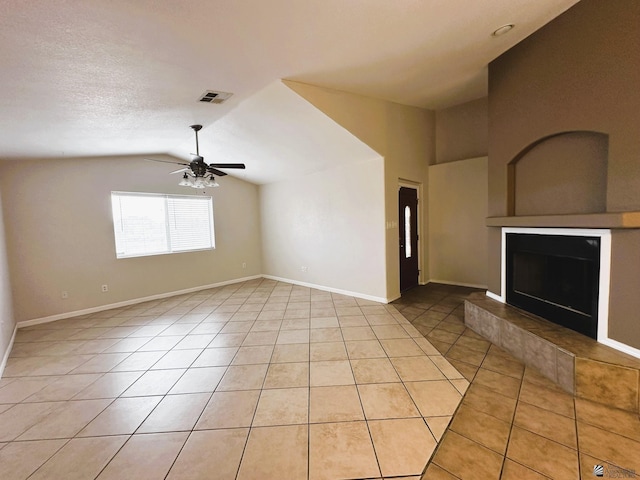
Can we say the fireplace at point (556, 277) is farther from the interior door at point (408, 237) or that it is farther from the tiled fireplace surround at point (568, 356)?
the interior door at point (408, 237)

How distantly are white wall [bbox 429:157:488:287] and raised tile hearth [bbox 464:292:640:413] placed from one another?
2.29m

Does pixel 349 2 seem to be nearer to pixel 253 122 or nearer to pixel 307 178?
pixel 253 122

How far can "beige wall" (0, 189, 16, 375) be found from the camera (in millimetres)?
3074

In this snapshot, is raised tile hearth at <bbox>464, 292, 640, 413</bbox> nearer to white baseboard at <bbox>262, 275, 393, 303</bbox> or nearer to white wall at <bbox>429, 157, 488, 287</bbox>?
white baseboard at <bbox>262, 275, 393, 303</bbox>

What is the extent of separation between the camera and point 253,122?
3.81 metres

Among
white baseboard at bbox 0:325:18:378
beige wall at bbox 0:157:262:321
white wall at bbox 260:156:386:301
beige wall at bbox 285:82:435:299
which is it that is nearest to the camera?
white baseboard at bbox 0:325:18:378

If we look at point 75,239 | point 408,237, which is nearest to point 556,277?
point 408,237

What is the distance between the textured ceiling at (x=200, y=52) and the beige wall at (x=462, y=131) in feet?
5.37

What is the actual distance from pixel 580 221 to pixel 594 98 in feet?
3.33

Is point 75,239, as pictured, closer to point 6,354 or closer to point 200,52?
point 6,354

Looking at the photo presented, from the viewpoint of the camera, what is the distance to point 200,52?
85.5 inches

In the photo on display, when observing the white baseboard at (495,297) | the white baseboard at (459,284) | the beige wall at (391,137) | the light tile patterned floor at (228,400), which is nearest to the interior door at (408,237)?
the beige wall at (391,137)

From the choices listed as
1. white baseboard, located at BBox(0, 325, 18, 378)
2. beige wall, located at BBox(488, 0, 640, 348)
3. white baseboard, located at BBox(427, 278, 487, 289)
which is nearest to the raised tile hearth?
beige wall, located at BBox(488, 0, 640, 348)

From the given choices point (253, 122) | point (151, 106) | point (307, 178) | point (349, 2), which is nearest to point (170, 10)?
point (349, 2)
